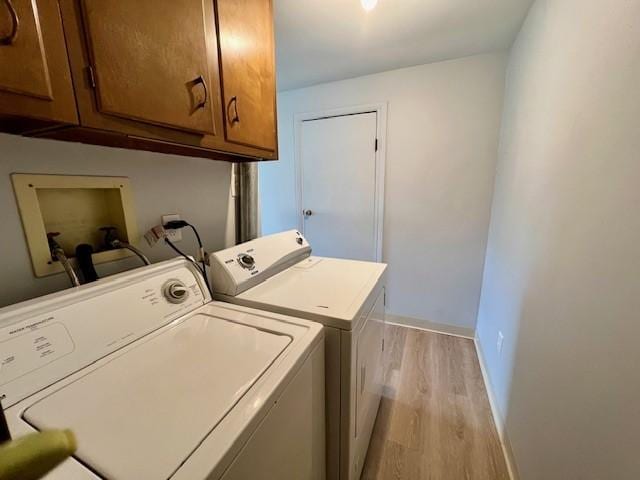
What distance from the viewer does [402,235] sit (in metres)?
2.50

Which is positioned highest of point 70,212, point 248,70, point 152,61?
point 248,70

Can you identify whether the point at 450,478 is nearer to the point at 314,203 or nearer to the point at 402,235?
the point at 402,235

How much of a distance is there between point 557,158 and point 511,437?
134 cm

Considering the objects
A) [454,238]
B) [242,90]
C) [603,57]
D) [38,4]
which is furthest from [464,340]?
[38,4]

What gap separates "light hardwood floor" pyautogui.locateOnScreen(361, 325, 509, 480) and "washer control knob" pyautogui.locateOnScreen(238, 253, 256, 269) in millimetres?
1175

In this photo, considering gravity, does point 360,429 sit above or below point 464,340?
A: above

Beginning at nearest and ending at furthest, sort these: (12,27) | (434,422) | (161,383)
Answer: (12,27)
(161,383)
(434,422)

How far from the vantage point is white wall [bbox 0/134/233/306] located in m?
0.76

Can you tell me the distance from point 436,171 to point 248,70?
1.76m

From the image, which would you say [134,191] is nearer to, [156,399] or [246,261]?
[246,261]

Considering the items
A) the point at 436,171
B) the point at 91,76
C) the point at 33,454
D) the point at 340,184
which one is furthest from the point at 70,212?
the point at 436,171

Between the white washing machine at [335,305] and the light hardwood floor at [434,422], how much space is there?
210mm

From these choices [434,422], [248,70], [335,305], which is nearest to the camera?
[335,305]

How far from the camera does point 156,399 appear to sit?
57cm
